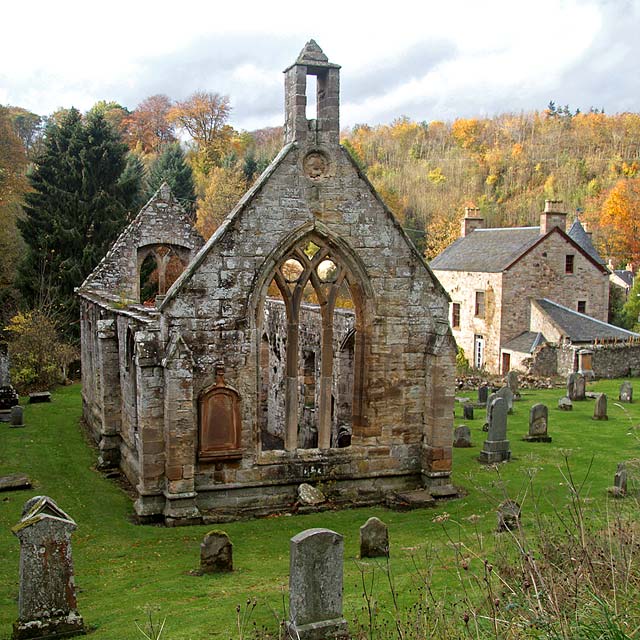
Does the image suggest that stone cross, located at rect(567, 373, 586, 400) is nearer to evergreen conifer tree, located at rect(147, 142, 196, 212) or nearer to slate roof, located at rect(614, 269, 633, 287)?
evergreen conifer tree, located at rect(147, 142, 196, 212)

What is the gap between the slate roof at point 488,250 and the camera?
3766cm

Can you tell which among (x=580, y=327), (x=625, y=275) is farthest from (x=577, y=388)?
(x=625, y=275)

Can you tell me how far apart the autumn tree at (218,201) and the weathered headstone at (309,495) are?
28437mm

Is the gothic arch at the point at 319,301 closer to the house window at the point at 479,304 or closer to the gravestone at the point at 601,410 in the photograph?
the gravestone at the point at 601,410

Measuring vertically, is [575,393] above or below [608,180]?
below

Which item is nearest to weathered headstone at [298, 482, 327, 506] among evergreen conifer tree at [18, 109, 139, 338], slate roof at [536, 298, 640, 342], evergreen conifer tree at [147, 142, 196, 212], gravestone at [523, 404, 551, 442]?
gravestone at [523, 404, 551, 442]

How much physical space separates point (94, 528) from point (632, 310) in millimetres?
37960

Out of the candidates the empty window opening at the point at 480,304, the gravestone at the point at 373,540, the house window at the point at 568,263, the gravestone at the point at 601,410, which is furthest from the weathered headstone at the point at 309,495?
the house window at the point at 568,263

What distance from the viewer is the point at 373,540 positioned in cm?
977

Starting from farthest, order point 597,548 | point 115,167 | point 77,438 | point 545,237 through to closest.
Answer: point 545,237 < point 115,167 < point 77,438 < point 597,548

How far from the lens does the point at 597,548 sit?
20.0 ft

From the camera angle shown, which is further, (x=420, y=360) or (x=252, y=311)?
(x=420, y=360)

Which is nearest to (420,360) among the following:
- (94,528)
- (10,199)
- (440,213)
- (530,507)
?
(530,507)

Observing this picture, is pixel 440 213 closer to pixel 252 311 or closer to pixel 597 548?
pixel 252 311
